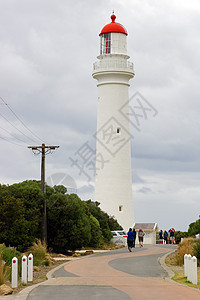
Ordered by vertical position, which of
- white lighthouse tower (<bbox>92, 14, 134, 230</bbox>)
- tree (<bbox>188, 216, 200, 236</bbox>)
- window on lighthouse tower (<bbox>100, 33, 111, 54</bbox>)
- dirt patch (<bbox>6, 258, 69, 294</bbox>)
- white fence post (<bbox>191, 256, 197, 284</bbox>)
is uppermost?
window on lighthouse tower (<bbox>100, 33, 111, 54</bbox>)

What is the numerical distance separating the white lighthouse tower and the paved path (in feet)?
86.0

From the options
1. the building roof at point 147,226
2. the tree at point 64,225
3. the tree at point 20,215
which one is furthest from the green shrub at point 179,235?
the tree at point 20,215

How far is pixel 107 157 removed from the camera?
50281mm

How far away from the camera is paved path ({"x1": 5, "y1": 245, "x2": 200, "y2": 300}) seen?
14117 mm

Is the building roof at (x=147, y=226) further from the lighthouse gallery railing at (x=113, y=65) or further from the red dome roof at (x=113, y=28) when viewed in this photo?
the red dome roof at (x=113, y=28)

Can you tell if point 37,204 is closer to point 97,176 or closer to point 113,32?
point 97,176

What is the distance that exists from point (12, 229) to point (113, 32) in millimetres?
24754

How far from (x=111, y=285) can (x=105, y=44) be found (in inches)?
1428

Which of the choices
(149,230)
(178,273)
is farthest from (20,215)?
(149,230)

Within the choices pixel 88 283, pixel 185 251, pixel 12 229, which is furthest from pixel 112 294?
pixel 12 229

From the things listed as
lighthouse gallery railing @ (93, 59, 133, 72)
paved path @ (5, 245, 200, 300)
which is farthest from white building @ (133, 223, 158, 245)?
paved path @ (5, 245, 200, 300)

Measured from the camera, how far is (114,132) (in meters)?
50.0

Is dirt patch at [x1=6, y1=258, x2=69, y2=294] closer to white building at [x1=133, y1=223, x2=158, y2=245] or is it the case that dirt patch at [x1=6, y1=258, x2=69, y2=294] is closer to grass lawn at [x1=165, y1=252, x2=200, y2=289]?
grass lawn at [x1=165, y1=252, x2=200, y2=289]

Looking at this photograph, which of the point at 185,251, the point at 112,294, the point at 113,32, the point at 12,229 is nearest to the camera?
the point at 112,294
